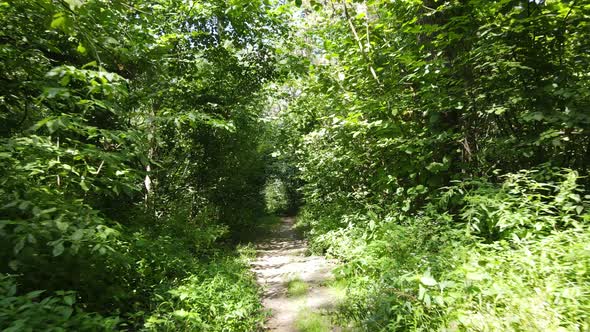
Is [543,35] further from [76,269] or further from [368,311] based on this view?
[76,269]

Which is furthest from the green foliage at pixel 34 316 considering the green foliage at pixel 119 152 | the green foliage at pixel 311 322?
the green foliage at pixel 311 322

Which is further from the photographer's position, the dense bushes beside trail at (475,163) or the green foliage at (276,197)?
the green foliage at (276,197)

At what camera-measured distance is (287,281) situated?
525 centimetres

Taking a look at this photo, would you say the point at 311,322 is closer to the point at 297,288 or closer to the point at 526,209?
the point at 297,288

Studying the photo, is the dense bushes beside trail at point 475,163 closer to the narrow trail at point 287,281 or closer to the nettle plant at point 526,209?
the nettle plant at point 526,209

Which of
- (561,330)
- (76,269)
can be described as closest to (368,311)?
(561,330)

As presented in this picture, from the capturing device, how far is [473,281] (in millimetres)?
2611

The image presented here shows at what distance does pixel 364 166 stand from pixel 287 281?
2.87 metres

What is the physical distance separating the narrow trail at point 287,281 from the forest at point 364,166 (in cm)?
23

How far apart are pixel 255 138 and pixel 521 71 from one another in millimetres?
7585

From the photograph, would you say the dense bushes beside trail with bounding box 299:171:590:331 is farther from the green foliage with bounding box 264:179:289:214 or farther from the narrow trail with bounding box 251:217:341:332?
the green foliage with bounding box 264:179:289:214

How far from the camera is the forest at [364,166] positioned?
8.16 feet

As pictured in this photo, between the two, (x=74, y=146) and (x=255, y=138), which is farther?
(x=255, y=138)

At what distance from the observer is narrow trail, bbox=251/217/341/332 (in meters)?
3.90
